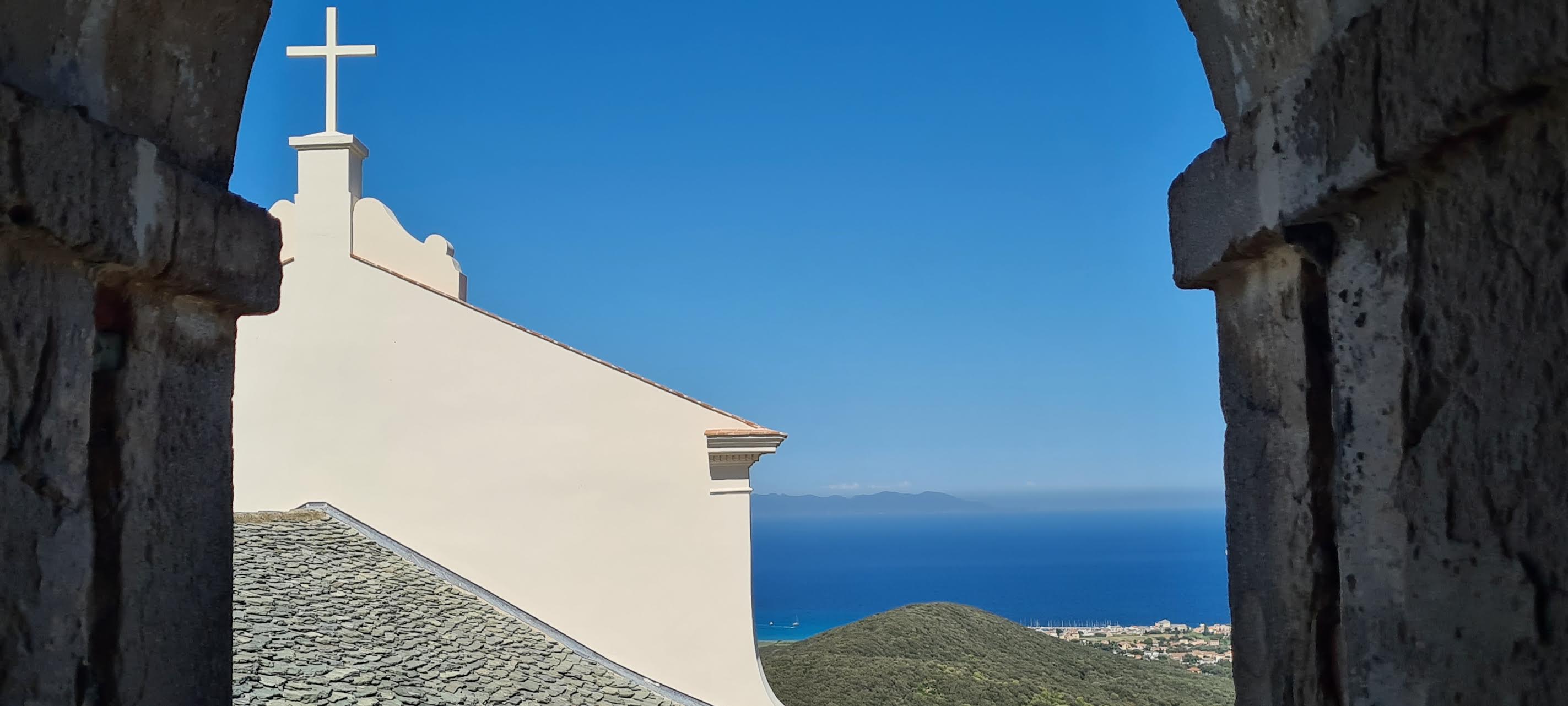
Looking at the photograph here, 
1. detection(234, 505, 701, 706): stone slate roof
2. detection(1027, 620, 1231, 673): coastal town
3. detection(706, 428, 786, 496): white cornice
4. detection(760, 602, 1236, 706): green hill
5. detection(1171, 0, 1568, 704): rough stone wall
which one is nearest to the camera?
detection(1171, 0, 1568, 704): rough stone wall

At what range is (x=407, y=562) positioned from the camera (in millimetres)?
12062

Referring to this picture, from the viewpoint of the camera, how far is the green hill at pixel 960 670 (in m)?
18.6

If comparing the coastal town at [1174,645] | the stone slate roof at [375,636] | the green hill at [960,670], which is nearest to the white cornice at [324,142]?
the stone slate roof at [375,636]

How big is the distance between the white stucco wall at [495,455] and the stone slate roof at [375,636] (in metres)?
0.87

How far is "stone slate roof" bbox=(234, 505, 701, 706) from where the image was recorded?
874cm

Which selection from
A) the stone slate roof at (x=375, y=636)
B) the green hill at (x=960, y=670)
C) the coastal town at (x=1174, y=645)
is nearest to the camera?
the stone slate roof at (x=375, y=636)

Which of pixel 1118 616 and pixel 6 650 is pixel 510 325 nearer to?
pixel 6 650

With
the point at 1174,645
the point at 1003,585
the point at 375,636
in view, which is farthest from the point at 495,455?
the point at 1003,585

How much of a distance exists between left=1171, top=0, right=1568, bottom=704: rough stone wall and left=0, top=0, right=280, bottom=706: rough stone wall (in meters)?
2.47

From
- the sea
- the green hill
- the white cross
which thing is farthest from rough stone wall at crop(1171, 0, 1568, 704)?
the sea

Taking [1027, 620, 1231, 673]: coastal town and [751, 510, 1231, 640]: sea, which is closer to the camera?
[1027, 620, 1231, 673]: coastal town

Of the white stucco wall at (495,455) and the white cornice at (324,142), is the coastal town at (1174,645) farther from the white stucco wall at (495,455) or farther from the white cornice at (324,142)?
the white cornice at (324,142)

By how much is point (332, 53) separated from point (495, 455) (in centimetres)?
458

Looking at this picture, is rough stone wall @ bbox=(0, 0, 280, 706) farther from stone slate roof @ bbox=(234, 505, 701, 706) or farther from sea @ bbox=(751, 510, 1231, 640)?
sea @ bbox=(751, 510, 1231, 640)
